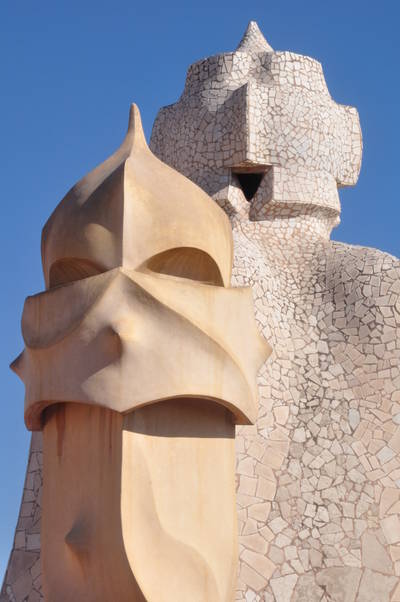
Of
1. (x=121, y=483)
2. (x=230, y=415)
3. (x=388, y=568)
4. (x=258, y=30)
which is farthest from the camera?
(x=258, y=30)

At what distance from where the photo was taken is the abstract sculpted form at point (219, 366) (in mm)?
6117

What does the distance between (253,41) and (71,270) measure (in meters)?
6.38

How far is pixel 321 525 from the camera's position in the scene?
9.25m

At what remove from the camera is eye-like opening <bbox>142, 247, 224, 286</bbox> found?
6438mm

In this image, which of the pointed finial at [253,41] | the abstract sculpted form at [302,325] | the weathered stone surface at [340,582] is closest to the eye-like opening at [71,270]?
the abstract sculpted form at [302,325]

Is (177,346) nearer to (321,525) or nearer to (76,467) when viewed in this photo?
(76,467)

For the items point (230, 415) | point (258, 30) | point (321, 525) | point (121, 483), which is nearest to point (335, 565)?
point (321, 525)

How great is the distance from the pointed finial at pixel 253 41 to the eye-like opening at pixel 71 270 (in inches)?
239

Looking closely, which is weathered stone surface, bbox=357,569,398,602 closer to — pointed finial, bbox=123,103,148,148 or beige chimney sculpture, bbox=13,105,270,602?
beige chimney sculpture, bbox=13,105,270,602

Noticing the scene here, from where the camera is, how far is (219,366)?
634 centimetres

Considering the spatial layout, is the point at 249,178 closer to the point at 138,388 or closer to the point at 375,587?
the point at 375,587

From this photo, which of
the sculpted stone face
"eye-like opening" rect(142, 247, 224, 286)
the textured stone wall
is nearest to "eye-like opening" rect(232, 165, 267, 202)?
the textured stone wall

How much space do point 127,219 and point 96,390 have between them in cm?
101

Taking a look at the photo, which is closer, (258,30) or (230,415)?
(230,415)
